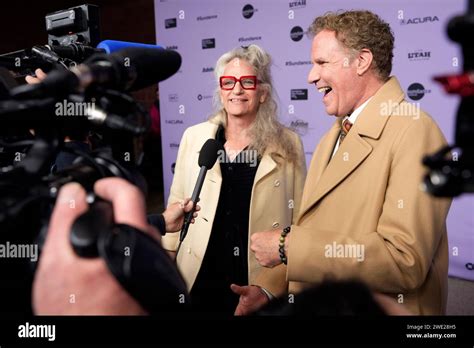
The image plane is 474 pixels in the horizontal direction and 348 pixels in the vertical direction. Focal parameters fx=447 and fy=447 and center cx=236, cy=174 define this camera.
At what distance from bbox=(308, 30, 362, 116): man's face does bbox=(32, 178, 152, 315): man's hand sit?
88cm

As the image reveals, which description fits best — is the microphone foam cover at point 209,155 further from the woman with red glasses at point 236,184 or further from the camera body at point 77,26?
the camera body at point 77,26

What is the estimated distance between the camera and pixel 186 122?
3713 millimetres

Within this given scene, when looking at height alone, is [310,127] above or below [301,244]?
above

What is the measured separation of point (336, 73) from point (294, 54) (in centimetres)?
191

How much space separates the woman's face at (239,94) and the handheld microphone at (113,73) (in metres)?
1.06

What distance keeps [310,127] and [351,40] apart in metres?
1.85

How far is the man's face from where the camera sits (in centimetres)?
116

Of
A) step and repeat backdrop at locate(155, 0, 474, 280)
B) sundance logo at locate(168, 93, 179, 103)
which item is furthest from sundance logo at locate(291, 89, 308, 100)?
sundance logo at locate(168, 93, 179, 103)

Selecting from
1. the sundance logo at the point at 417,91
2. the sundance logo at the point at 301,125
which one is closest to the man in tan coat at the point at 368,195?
the sundance logo at the point at 417,91

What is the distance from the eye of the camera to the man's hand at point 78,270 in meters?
0.36

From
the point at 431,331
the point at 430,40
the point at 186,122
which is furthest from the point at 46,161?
the point at 186,122

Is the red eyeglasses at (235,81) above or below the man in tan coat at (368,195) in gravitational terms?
above

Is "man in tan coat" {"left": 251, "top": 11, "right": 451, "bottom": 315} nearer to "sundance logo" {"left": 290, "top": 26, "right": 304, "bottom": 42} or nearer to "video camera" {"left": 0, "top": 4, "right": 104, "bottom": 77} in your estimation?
"video camera" {"left": 0, "top": 4, "right": 104, "bottom": 77}

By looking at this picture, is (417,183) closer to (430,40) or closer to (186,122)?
(430,40)
